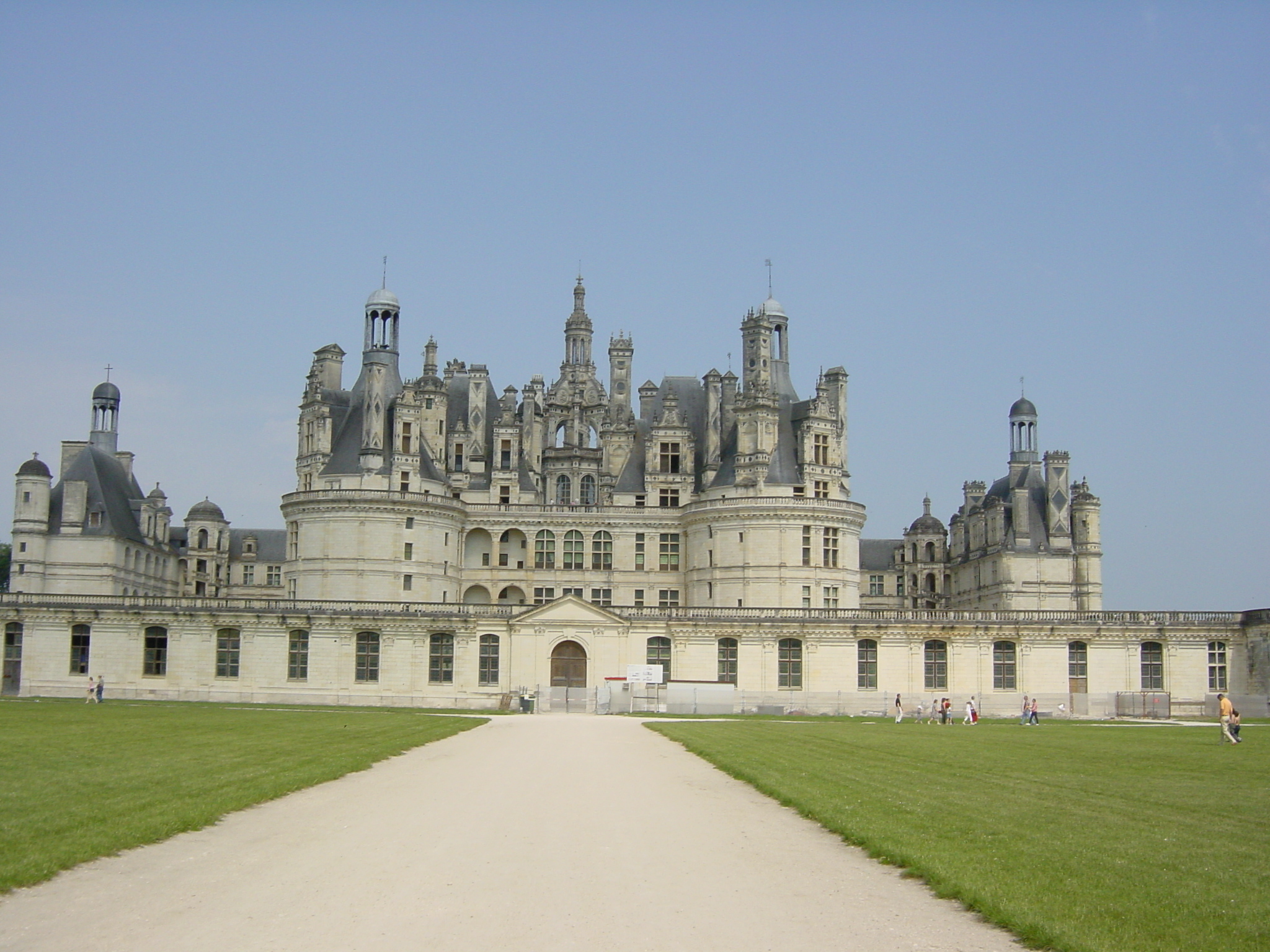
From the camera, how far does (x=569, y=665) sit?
66.8m

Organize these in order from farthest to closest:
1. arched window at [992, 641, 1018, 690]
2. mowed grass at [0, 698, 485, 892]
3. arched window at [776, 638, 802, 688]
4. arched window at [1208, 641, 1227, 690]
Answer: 1. arched window at [776, 638, 802, 688]
2. arched window at [992, 641, 1018, 690]
3. arched window at [1208, 641, 1227, 690]
4. mowed grass at [0, 698, 485, 892]

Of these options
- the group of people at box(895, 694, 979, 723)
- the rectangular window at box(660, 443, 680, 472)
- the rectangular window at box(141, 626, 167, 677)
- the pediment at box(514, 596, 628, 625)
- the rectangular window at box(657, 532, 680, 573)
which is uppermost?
the rectangular window at box(660, 443, 680, 472)

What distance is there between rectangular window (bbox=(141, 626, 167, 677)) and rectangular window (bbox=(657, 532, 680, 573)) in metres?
27.8

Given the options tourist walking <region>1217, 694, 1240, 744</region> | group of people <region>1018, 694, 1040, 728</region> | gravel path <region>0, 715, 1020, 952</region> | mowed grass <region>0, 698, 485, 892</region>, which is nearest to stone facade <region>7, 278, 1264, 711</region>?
group of people <region>1018, 694, 1040, 728</region>

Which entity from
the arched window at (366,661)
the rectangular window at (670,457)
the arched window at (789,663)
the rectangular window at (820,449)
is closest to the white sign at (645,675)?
the arched window at (789,663)

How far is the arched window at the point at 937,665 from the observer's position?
219 ft

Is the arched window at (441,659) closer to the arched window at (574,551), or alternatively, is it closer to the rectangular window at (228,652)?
the rectangular window at (228,652)

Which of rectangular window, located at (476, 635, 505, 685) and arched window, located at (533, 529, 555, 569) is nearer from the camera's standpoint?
rectangular window, located at (476, 635, 505, 685)

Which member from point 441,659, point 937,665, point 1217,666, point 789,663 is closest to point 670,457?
point 789,663

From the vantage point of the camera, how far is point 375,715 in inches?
2069

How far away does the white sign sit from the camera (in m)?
62.6

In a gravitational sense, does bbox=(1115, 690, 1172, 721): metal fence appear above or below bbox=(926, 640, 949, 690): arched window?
below

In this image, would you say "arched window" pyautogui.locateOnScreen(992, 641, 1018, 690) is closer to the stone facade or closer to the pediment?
the stone facade

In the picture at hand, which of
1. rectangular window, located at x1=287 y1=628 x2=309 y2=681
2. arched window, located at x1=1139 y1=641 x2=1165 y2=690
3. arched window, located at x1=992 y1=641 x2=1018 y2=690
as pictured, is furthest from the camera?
rectangular window, located at x1=287 y1=628 x2=309 y2=681
